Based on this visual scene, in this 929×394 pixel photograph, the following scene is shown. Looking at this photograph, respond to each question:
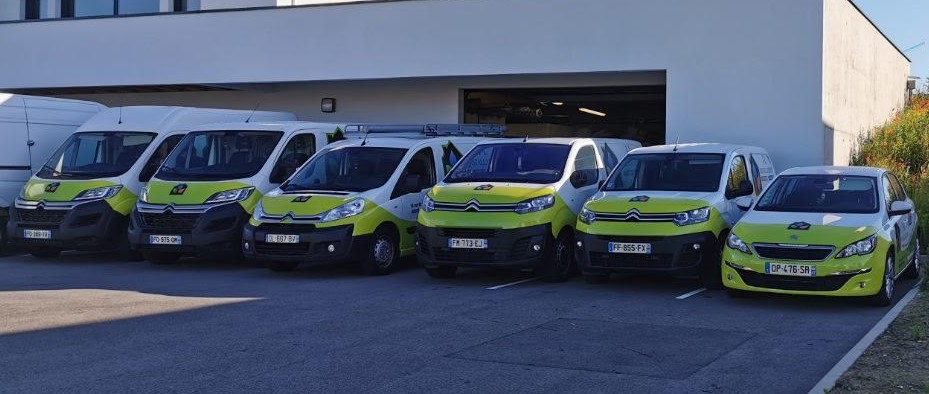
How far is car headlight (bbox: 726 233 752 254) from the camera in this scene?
1096 centimetres

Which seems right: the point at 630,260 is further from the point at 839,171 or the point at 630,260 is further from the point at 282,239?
the point at 282,239

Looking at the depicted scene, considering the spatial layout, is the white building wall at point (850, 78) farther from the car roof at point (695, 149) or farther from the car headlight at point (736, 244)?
the car headlight at point (736, 244)

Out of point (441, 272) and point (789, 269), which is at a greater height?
point (789, 269)

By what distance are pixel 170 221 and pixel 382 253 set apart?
10.4 feet

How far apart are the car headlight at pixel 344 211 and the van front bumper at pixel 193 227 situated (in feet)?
6.13

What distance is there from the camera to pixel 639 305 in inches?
438

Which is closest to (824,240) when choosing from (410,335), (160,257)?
(410,335)

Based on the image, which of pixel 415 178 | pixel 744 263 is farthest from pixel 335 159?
pixel 744 263

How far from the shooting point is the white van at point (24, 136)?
1664 cm

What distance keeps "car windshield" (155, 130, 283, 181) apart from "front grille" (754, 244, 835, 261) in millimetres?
7710

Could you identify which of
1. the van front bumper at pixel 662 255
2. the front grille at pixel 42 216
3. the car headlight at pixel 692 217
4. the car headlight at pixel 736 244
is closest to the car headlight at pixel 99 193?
the front grille at pixel 42 216

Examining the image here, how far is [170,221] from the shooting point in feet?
47.7

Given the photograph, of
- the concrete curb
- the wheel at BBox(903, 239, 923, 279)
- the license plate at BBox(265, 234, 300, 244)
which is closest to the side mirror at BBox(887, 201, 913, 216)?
the concrete curb

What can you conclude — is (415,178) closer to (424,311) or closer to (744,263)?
(424,311)
